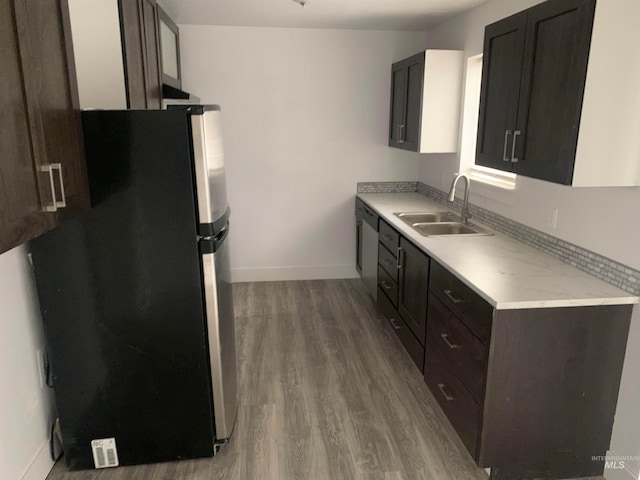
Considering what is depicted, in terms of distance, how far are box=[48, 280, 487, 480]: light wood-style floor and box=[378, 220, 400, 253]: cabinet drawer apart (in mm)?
694

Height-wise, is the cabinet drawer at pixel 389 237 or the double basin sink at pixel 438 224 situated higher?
the double basin sink at pixel 438 224

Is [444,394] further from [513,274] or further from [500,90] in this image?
[500,90]

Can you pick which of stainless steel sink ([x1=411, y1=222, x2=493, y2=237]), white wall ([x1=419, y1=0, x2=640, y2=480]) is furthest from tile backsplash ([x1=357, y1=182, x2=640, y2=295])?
stainless steel sink ([x1=411, y1=222, x2=493, y2=237])

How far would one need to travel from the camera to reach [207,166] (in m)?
1.96

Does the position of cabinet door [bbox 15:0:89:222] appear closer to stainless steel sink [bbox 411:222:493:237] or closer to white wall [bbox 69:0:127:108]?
white wall [bbox 69:0:127:108]

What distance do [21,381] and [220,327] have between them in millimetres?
843

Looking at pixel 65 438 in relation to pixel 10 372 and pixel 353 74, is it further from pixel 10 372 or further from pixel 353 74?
pixel 353 74

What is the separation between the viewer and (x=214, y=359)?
2.18 meters

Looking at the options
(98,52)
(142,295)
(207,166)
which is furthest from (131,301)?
(98,52)

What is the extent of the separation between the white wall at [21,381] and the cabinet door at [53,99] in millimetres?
523

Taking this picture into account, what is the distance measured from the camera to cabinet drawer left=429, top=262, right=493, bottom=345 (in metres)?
1.97

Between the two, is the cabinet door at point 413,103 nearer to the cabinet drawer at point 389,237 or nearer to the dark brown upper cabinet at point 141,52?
the cabinet drawer at point 389,237

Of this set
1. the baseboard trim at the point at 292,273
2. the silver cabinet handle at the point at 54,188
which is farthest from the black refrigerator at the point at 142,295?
the baseboard trim at the point at 292,273

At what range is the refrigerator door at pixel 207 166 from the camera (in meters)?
1.91
